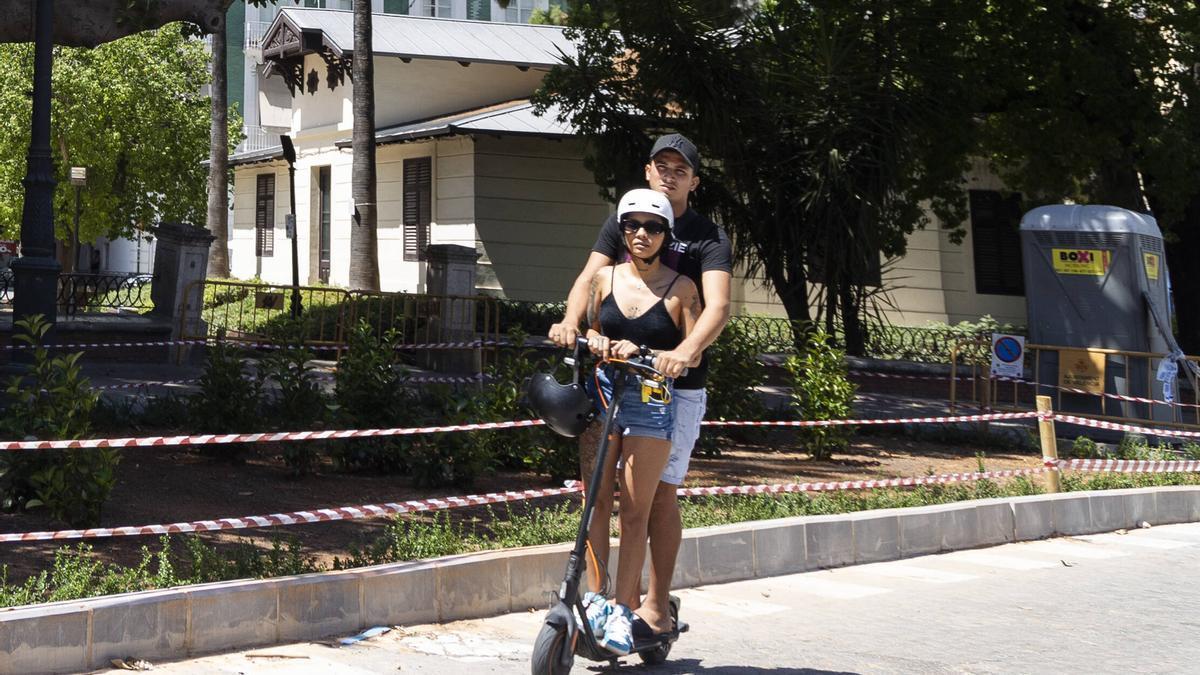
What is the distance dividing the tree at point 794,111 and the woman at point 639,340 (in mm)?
12480

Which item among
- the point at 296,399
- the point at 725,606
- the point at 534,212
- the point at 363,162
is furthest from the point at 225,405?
the point at 534,212

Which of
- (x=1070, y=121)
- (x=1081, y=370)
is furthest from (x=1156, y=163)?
(x=1081, y=370)

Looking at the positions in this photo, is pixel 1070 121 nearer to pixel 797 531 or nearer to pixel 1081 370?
pixel 1081 370

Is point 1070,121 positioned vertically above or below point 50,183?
above

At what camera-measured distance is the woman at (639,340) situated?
5332 millimetres

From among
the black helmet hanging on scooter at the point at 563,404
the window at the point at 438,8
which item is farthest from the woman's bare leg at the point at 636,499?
the window at the point at 438,8

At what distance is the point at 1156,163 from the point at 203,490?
50.7ft

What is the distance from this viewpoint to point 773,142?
1809 centimetres

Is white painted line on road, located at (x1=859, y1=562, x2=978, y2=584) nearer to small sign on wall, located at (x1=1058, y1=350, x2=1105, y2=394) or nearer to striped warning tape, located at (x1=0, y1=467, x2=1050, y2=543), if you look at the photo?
striped warning tape, located at (x1=0, y1=467, x2=1050, y2=543)

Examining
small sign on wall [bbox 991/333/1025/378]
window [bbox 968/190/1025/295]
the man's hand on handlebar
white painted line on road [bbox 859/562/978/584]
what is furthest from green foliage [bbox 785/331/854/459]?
window [bbox 968/190/1025/295]

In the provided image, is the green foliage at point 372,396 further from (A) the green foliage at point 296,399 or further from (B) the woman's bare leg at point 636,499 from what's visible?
(B) the woman's bare leg at point 636,499

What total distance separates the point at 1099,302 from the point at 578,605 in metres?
12.6

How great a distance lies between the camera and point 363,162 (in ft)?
81.1

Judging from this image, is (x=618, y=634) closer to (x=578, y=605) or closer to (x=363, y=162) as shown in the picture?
(x=578, y=605)
